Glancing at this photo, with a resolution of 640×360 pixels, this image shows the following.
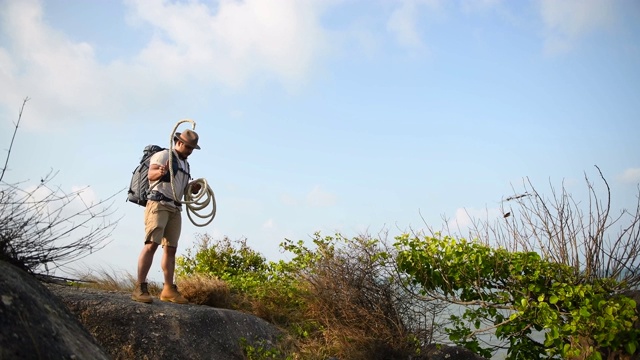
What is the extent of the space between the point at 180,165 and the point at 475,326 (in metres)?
4.82

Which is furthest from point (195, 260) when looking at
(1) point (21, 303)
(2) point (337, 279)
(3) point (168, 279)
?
(1) point (21, 303)

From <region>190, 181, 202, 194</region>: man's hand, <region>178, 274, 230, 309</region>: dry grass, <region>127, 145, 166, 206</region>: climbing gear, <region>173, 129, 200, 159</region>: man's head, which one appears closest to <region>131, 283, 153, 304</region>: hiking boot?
<region>127, 145, 166, 206</region>: climbing gear

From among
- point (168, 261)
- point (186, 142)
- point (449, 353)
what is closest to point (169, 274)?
point (168, 261)

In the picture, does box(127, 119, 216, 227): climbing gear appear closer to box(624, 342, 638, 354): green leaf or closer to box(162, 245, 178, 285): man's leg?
box(162, 245, 178, 285): man's leg

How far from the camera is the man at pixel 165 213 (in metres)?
7.16

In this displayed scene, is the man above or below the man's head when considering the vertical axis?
below

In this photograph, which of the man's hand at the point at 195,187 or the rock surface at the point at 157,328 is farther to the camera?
the man's hand at the point at 195,187

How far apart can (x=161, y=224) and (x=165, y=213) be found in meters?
0.18

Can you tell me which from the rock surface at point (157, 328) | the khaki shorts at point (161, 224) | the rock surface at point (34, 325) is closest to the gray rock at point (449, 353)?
the rock surface at point (157, 328)

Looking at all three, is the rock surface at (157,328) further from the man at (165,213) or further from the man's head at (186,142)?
the man's head at (186,142)

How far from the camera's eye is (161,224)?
23.6 ft

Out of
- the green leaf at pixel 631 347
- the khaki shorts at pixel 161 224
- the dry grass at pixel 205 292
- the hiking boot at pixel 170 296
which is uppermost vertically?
the khaki shorts at pixel 161 224

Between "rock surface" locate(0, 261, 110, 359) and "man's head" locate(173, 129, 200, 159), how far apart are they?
3.51 m

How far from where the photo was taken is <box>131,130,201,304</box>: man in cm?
716
